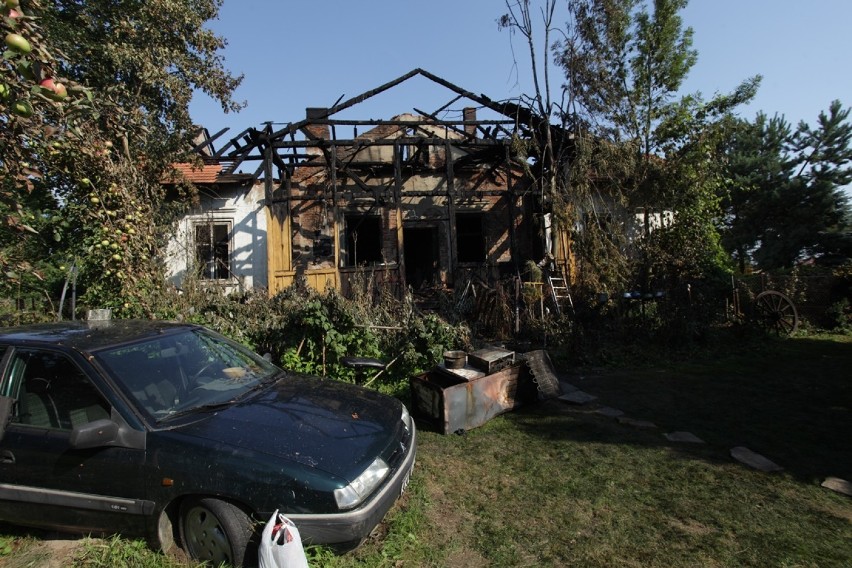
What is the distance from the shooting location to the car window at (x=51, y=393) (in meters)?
2.86

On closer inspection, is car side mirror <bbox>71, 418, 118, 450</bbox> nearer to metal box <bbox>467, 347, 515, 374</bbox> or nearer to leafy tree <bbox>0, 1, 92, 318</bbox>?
leafy tree <bbox>0, 1, 92, 318</bbox>

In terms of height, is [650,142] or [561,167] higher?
[650,142]

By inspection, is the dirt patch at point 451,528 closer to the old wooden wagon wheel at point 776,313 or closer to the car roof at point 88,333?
the car roof at point 88,333

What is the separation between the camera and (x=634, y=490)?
11.9 ft

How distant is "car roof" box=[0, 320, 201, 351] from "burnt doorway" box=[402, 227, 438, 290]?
35.9 feet

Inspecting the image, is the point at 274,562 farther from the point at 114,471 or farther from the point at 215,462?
the point at 114,471

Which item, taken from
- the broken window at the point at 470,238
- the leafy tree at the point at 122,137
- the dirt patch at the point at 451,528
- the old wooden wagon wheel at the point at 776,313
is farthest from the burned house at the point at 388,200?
the dirt patch at the point at 451,528

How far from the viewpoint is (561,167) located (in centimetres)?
1118

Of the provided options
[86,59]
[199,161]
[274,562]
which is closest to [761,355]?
[274,562]

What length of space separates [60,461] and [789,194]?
2437 cm

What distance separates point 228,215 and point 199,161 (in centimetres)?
242

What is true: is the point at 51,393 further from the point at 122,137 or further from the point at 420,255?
the point at 420,255

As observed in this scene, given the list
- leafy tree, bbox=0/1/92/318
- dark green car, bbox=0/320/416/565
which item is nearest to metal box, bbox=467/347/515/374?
dark green car, bbox=0/320/416/565

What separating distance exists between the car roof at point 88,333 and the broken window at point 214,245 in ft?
29.3
